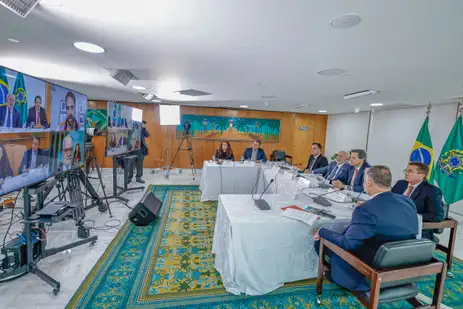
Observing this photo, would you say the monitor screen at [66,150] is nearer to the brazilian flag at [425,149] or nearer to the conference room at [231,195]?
the conference room at [231,195]

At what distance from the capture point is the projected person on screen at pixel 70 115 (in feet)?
7.22

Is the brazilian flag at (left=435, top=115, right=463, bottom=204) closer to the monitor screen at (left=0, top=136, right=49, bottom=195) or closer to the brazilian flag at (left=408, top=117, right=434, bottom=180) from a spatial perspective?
the brazilian flag at (left=408, top=117, right=434, bottom=180)

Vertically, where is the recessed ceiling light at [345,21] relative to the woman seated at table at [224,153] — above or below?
above

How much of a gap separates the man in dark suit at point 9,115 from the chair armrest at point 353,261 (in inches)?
95.6

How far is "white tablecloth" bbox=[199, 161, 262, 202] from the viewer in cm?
402

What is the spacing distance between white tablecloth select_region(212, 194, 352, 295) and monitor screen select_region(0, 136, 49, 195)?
1625 millimetres

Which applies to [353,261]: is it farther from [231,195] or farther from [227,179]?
[227,179]

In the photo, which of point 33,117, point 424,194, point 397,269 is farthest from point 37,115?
point 424,194

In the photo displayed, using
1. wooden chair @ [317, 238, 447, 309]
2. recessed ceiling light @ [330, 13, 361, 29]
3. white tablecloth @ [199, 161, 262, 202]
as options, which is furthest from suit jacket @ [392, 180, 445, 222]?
white tablecloth @ [199, 161, 262, 202]

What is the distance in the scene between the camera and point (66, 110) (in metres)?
2.21

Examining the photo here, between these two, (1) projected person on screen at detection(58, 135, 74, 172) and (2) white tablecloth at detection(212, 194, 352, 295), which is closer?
(2) white tablecloth at detection(212, 194, 352, 295)

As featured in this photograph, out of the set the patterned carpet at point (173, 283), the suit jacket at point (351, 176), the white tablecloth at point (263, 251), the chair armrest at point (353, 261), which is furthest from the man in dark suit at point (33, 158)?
the suit jacket at point (351, 176)

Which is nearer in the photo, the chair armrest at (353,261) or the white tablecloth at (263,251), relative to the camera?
the chair armrest at (353,261)

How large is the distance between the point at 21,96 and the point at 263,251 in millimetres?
2214
